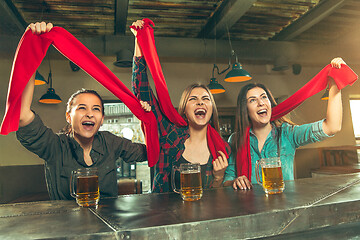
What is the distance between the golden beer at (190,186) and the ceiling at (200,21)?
313 centimetres

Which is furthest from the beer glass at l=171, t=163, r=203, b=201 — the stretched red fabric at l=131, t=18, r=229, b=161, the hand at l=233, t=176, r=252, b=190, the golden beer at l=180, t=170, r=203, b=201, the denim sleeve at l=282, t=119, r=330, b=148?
the denim sleeve at l=282, t=119, r=330, b=148

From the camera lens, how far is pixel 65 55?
148cm

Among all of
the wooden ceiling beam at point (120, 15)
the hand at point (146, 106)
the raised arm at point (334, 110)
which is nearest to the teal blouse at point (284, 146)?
the raised arm at point (334, 110)

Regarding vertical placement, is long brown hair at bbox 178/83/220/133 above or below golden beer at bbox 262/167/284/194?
above

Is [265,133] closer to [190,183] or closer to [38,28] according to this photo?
[190,183]

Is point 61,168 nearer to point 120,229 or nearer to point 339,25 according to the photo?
point 120,229

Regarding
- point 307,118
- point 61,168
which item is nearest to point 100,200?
point 61,168

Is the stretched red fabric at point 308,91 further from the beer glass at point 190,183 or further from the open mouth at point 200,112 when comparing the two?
the beer glass at point 190,183

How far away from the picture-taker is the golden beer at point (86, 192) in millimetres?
1023

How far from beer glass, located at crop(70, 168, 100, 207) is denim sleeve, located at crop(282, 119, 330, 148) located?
1449 millimetres

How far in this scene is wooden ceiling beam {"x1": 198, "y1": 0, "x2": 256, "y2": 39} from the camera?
3748mm

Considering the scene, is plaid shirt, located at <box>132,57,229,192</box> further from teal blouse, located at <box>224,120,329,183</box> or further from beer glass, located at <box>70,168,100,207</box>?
beer glass, located at <box>70,168,100,207</box>

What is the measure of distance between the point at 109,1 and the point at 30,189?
Result: 3389 mm

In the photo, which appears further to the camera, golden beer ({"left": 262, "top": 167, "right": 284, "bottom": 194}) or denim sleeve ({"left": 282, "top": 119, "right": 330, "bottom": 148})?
denim sleeve ({"left": 282, "top": 119, "right": 330, "bottom": 148})
